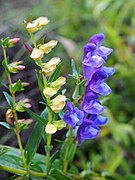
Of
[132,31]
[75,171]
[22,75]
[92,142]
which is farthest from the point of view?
[132,31]

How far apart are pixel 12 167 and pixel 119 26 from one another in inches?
39.7

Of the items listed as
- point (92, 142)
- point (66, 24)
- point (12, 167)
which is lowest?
point (92, 142)

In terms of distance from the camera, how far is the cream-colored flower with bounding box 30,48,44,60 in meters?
0.52

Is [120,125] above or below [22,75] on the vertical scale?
below

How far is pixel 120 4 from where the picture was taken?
163 cm

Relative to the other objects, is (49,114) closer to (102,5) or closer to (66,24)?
(102,5)

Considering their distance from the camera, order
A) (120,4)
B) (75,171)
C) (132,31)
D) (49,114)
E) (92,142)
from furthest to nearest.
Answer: (120,4), (132,31), (92,142), (75,171), (49,114)

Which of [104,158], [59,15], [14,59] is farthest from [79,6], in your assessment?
[104,158]

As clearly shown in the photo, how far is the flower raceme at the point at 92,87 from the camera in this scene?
582 millimetres

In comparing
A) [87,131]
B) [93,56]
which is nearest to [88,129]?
[87,131]

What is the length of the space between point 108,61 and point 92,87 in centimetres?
74

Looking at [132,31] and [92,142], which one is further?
[132,31]

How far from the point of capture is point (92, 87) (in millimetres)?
609

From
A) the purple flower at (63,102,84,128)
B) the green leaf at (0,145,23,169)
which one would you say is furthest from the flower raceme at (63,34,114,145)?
the green leaf at (0,145,23,169)
